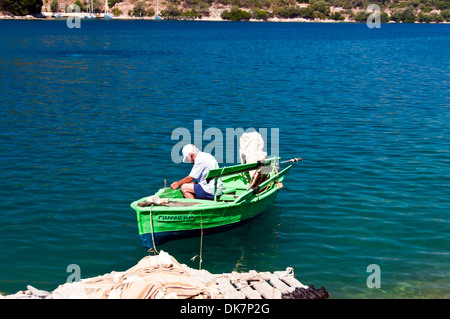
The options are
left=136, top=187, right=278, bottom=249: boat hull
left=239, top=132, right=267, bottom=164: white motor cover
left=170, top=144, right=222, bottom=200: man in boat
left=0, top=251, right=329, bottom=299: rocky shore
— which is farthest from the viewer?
left=239, top=132, right=267, bottom=164: white motor cover

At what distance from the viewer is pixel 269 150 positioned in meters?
23.6

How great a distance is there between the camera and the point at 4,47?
71.6 meters

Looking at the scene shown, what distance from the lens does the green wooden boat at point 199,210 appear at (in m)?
12.9

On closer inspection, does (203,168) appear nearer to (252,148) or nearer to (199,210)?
(199,210)

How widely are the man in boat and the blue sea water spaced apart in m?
1.24

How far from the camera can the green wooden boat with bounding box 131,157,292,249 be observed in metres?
12.9

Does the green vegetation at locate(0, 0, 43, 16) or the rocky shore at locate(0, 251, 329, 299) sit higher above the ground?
the green vegetation at locate(0, 0, 43, 16)

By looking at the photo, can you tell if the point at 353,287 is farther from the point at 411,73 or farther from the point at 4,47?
the point at 4,47

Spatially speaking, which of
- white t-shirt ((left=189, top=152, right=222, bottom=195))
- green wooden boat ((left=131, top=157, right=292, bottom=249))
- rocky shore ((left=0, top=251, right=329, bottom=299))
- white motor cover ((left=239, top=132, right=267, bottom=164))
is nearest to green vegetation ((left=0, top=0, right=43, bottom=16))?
white motor cover ((left=239, top=132, right=267, bottom=164))

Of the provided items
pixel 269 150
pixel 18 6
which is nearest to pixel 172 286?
pixel 269 150

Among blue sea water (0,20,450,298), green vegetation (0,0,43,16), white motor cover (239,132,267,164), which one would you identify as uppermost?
green vegetation (0,0,43,16)

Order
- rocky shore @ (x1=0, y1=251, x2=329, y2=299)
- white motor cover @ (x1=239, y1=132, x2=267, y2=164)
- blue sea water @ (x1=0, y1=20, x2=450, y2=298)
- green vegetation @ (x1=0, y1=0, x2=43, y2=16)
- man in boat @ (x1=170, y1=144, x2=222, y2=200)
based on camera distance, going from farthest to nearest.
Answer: green vegetation @ (x1=0, y1=0, x2=43, y2=16) → white motor cover @ (x1=239, y1=132, x2=267, y2=164) → man in boat @ (x1=170, y1=144, x2=222, y2=200) → blue sea water @ (x1=0, y1=20, x2=450, y2=298) → rocky shore @ (x1=0, y1=251, x2=329, y2=299)

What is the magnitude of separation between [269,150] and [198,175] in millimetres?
9891

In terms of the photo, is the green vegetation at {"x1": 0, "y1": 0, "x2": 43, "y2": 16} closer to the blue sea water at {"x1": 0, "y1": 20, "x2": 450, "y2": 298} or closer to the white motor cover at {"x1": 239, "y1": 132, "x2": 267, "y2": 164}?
the blue sea water at {"x1": 0, "y1": 20, "x2": 450, "y2": 298}
